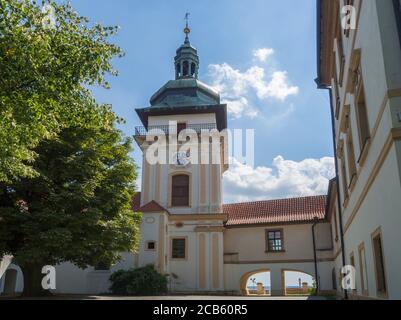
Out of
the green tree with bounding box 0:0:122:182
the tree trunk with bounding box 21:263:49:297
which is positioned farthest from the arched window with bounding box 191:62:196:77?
the green tree with bounding box 0:0:122:182

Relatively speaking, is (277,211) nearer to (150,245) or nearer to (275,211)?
(275,211)

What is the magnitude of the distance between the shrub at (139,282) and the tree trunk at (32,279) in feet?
25.0

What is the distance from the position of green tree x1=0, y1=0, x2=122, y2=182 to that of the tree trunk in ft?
23.3

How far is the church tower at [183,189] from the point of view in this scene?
28141 millimetres

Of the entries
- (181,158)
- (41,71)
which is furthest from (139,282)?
(41,71)

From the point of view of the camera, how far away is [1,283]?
27.9m

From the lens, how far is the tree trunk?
1598 cm

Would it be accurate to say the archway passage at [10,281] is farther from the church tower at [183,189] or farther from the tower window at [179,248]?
the tower window at [179,248]

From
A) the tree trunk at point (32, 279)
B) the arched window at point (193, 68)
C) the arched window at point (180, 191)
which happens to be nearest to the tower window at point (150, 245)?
the arched window at point (180, 191)

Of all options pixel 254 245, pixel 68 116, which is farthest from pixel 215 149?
pixel 68 116

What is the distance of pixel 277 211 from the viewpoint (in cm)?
3139

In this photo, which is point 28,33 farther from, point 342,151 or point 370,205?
point 342,151
